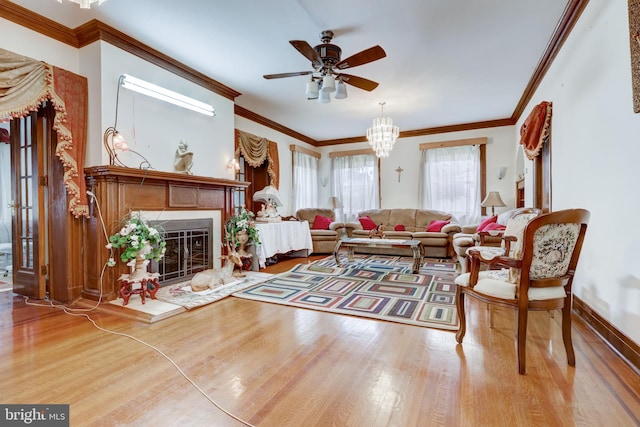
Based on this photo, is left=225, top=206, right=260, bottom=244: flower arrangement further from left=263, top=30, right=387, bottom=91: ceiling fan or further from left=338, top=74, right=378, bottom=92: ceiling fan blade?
left=338, top=74, right=378, bottom=92: ceiling fan blade

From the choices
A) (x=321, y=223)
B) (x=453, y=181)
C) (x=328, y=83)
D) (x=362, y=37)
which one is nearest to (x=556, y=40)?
(x=362, y=37)

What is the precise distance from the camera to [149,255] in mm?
2951

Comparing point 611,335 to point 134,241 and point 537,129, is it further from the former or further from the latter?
point 134,241

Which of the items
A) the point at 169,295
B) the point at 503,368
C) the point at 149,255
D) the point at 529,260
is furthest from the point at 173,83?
the point at 503,368

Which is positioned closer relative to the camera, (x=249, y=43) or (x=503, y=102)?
(x=249, y=43)

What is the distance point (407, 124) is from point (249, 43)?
408 centimetres

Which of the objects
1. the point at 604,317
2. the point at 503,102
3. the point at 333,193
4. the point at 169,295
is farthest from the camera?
the point at 333,193

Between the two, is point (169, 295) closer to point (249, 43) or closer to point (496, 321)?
point (249, 43)

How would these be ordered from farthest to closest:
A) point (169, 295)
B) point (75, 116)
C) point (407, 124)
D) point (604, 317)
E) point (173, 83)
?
1. point (407, 124)
2. point (173, 83)
3. point (169, 295)
4. point (75, 116)
5. point (604, 317)

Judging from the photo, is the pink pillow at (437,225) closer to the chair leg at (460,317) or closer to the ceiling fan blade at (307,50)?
the chair leg at (460,317)

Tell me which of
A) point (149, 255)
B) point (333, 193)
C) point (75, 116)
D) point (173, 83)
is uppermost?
point (173, 83)

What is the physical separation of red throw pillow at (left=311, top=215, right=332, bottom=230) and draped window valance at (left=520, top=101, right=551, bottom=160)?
3623mm

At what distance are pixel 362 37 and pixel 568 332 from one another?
119 inches

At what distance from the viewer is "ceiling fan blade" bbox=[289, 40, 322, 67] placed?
98.3 inches
